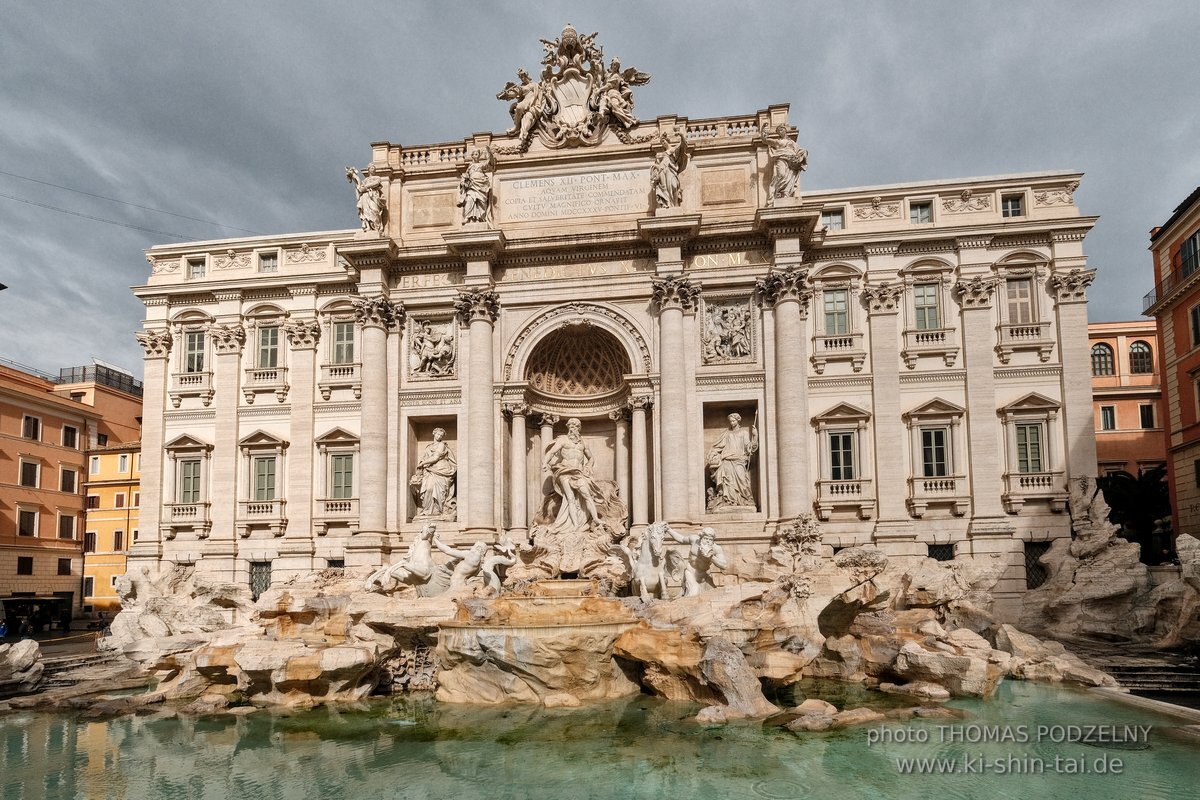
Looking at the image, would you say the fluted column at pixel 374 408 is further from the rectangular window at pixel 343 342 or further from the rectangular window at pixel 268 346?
the rectangular window at pixel 268 346

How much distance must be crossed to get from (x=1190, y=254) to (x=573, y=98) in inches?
873

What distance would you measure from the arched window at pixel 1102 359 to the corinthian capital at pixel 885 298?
25.3 meters

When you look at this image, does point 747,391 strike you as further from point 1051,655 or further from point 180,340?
point 180,340

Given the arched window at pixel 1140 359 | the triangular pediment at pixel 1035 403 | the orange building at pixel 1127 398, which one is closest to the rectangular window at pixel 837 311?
the triangular pediment at pixel 1035 403

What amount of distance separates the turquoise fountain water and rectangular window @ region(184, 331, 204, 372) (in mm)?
14857

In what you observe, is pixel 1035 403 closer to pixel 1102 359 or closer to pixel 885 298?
pixel 885 298

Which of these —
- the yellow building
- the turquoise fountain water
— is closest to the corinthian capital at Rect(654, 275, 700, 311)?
the turquoise fountain water

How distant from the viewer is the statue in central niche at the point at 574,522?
21.6m

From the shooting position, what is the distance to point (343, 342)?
1054 inches

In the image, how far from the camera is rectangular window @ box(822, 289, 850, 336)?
80.6 ft

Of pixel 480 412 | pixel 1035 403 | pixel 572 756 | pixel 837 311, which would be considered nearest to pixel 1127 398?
pixel 1035 403

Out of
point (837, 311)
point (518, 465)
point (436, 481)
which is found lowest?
point (436, 481)

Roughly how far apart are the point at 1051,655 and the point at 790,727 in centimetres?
873

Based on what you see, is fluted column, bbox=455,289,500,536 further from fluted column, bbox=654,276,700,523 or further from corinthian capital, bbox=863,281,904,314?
corinthian capital, bbox=863,281,904,314
